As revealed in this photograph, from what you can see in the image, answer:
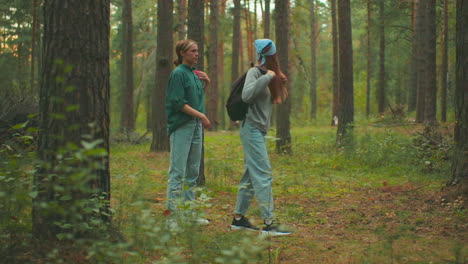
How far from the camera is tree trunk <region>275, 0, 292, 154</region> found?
1210 centimetres

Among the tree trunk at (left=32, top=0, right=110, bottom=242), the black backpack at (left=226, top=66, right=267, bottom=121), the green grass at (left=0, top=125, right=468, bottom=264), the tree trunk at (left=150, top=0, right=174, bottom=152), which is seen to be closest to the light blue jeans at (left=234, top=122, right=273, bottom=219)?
the black backpack at (left=226, top=66, right=267, bottom=121)

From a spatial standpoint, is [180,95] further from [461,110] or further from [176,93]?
[461,110]

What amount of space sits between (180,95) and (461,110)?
3889mm

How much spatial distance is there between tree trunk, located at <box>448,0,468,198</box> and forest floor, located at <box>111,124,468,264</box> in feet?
1.16

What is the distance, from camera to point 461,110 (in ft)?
20.4

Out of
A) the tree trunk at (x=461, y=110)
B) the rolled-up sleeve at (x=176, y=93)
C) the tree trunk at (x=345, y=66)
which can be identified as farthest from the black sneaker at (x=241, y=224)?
the tree trunk at (x=345, y=66)

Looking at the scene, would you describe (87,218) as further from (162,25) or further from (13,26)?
(13,26)

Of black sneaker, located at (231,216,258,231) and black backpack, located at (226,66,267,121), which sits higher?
black backpack, located at (226,66,267,121)

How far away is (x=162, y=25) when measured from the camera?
1269 cm

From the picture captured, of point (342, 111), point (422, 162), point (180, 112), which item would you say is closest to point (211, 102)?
point (342, 111)

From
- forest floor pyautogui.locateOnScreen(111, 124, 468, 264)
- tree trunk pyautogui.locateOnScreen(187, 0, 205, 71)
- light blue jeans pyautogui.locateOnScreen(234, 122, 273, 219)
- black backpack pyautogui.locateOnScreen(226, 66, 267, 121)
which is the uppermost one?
tree trunk pyautogui.locateOnScreen(187, 0, 205, 71)

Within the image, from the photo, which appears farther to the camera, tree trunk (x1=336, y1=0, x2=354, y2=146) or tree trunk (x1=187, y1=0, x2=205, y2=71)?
tree trunk (x1=336, y1=0, x2=354, y2=146)

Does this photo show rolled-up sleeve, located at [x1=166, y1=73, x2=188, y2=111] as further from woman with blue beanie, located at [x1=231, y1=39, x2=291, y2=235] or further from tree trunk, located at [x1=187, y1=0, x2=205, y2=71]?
tree trunk, located at [x1=187, y1=0, x2=205, y2=71]

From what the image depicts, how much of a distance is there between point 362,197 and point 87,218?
5091mm
